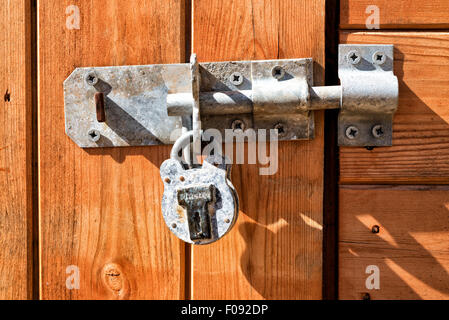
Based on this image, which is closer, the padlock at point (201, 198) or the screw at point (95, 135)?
the padlock at point (201, 198)

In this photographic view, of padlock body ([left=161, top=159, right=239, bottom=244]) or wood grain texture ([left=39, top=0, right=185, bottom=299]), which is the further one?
wood grain texture ([left=39, top=0, right=185, bottom=299])

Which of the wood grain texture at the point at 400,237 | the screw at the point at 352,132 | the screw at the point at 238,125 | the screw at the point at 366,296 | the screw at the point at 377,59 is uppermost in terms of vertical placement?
the screw at the point at 377,59

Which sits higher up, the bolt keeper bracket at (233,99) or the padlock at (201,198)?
the bolt keeper bracket at (233,99)

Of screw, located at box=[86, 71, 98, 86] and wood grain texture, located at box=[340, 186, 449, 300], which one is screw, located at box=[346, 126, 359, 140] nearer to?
wood grain texture, located at box=[340, 186, 449, 300]

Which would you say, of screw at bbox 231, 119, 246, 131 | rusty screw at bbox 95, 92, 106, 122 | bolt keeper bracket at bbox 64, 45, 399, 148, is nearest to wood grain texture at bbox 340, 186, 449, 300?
bolt keeper bracket at bbox 64, 45, 399, 148

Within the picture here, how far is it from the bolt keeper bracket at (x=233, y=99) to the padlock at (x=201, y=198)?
89mm

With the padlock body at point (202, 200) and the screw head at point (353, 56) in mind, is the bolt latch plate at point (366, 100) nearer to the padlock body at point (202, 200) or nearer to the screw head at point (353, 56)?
the screw head at point (353, 56)

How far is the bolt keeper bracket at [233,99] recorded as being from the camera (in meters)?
0.60

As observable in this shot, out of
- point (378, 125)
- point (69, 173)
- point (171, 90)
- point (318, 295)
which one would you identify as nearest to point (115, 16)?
point (171, 90)

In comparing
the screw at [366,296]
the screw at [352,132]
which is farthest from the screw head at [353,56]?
the screw at [366,296]

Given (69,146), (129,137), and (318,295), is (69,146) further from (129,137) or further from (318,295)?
(318,295)

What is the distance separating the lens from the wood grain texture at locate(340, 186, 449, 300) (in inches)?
25.5

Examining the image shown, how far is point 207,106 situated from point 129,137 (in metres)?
0.17

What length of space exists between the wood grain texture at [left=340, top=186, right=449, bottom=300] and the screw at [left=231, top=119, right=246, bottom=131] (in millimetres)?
211
